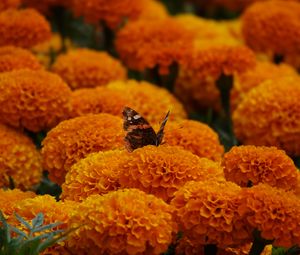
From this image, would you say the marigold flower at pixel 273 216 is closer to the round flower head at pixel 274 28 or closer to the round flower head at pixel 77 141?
the round flower head at pixel 77 141

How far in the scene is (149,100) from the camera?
12.3ft

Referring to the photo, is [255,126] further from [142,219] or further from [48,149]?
[142,219]

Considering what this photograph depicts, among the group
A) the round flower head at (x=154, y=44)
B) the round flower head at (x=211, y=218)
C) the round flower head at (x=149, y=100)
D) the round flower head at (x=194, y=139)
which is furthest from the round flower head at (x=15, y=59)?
the round flower head at (x=211, y=218)

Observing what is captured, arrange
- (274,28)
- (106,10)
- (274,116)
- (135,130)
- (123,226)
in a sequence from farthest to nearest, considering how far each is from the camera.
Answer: (274,28)
(106,10)
(274,116)
(135,130)
(123,226)

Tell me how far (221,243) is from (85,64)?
190 cm

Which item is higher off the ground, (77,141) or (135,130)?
(135,130)

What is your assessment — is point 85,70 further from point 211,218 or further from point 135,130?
point 211,218

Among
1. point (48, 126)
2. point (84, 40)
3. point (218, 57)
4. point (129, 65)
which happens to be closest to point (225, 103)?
point (218, 57)

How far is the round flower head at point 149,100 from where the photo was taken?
12.2ft

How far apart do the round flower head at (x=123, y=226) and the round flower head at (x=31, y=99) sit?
1056 mm

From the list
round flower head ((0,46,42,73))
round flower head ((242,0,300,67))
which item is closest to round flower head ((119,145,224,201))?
round flower head ((0,46,42,73))

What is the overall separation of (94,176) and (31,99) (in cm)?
76

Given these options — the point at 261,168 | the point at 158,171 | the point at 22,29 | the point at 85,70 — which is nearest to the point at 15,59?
the point at 22,29

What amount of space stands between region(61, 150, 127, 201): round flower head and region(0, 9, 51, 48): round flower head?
1.40m
